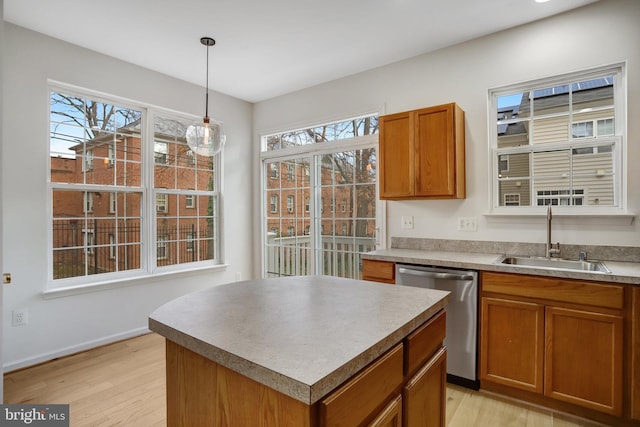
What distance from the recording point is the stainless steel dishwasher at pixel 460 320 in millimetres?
2338

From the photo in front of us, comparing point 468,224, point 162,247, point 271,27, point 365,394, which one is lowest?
point 365,394

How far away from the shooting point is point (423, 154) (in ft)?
9.34

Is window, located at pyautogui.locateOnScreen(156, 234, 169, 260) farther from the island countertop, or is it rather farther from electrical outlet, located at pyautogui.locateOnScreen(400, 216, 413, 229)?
electrical outlet, located at pyautogui.locateOnScreen(400, 216, 413, 229)

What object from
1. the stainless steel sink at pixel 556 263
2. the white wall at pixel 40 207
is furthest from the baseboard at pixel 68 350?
the stainless steel sink at pixel 556 263

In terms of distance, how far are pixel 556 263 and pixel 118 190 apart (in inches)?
155

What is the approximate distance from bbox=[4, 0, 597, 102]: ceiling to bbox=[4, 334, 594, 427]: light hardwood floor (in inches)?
109

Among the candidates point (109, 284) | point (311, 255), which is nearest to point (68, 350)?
point (109, 284)

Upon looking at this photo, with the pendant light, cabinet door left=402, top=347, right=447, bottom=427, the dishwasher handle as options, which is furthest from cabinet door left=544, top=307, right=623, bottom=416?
the pendant light

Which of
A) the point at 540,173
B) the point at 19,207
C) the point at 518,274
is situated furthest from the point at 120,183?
the point at 540,173

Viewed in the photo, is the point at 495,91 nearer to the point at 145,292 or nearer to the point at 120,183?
the point at 120,183

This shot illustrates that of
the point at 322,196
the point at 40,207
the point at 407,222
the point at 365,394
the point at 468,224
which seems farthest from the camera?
the point at 322,196

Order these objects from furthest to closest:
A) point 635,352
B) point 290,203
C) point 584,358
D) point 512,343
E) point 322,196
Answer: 1. point 290,203
2. point 322,196
3. point 512,343
4. point 584,358
5. point 635,352

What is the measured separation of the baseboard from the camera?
2670 mm

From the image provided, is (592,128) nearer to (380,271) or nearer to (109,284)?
(380,271)
